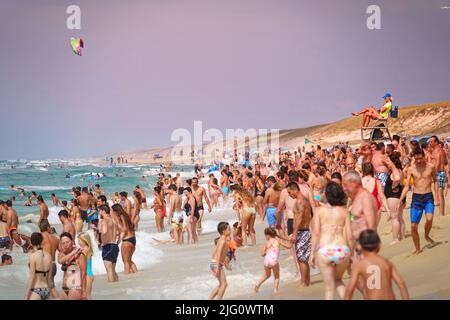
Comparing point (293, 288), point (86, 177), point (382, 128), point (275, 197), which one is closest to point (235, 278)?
point (293, 288)

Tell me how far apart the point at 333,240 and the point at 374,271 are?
1.06m

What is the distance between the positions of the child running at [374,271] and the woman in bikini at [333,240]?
90 cm

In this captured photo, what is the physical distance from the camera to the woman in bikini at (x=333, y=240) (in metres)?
6.21

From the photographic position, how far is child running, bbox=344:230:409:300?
17.1 feet

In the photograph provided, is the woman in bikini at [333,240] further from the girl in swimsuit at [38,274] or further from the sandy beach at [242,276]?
the girl in swimsuit at [38,274]

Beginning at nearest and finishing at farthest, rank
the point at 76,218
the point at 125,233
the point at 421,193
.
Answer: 1. the point at 421,193
2. the point at 125,233
3. the point at 76,218

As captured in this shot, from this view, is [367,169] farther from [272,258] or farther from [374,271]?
[374,271]

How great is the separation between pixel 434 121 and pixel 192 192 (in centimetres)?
5806

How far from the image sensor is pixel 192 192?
15352 millimetres

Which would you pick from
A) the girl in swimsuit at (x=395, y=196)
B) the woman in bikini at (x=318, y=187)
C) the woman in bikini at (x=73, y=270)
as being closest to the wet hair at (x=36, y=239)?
the woman in bikini at (x=73, y=270)

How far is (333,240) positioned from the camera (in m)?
6.27

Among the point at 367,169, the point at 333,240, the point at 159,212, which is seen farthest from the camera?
the point at 159,212

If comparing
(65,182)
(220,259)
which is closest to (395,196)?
(220,259)
